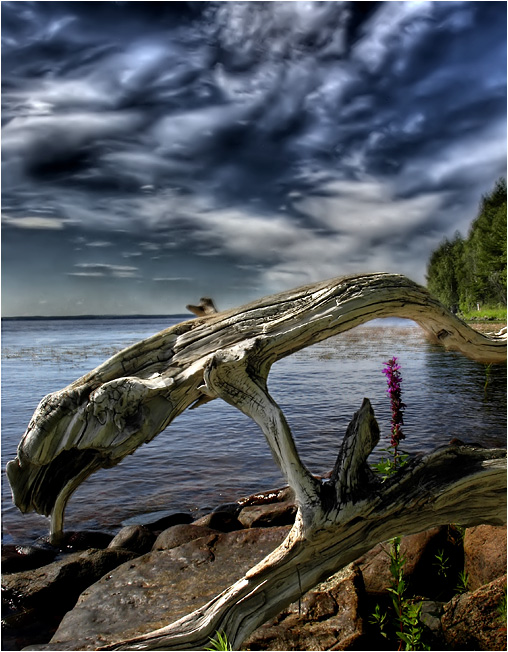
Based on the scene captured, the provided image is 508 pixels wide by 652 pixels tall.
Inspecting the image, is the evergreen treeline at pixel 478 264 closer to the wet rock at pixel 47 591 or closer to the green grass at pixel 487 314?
the green grass at pixel 487 314

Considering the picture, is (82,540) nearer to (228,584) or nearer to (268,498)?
(268,498)

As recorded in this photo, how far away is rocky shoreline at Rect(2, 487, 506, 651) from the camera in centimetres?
444

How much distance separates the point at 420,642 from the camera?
4293 millimetres

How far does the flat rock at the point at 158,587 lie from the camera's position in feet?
16.6

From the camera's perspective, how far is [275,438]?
12.8 ft

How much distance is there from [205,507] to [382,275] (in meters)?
5.96

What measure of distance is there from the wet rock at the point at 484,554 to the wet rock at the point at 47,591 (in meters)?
3.85

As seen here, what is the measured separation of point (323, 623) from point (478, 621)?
1.17 m

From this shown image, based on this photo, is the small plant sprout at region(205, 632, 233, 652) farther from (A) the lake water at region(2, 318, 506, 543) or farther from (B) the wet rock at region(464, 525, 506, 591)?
(A) the lake water at region(2, 318, 506, 543)

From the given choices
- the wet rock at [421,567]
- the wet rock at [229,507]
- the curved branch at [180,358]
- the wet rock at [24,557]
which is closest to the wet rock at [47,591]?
the wet rock at [24,557]

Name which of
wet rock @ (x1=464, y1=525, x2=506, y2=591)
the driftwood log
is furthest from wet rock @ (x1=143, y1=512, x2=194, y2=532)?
wet rock @ (x1=464, y1=525, x2=506, y2=591)

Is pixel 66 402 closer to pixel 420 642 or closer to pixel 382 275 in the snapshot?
pixel 382 275

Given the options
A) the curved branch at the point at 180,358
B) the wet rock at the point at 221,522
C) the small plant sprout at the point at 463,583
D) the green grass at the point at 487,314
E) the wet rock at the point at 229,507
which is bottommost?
the wet rock at the point at 229,507

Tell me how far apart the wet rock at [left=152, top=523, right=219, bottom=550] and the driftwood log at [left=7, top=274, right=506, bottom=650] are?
8.18 ft
